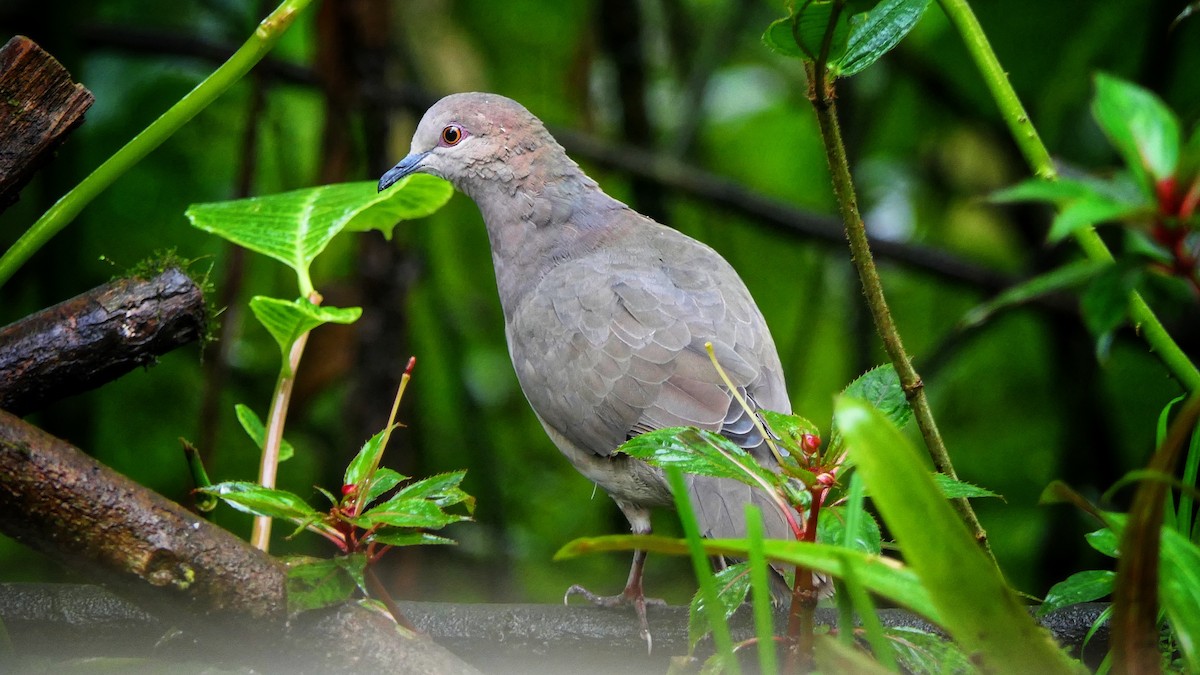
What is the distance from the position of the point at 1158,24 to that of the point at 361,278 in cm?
258

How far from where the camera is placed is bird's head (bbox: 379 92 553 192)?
110 inches

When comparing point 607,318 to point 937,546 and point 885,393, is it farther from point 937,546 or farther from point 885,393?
point 937,546

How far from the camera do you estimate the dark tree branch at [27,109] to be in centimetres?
144

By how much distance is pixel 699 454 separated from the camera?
123 cm

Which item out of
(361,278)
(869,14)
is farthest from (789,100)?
(869,14)

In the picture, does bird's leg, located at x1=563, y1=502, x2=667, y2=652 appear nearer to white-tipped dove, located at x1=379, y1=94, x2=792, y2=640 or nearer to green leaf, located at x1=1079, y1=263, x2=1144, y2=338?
white-tipped dove, located at x1=379, y1=94, x2=792, y2=640

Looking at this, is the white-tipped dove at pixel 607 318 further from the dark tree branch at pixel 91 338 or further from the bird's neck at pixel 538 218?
the dark tree branch at pixel 91 338

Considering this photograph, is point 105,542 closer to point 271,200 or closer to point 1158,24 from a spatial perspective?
point 271,200

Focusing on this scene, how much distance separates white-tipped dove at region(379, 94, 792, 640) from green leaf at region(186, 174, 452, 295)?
1.54ft

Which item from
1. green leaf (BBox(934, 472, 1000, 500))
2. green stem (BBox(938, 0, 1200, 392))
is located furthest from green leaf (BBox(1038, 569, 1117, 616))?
green stem (BBox(938, 0, 1200, 392))

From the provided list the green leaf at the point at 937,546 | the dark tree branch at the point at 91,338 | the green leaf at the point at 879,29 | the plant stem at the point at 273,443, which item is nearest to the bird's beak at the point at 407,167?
the plant stem at the point at 273,443

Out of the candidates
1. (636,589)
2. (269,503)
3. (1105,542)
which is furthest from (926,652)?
(636,589)

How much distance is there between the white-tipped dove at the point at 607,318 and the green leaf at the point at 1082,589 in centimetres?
68

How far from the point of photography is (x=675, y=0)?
14.9ft
